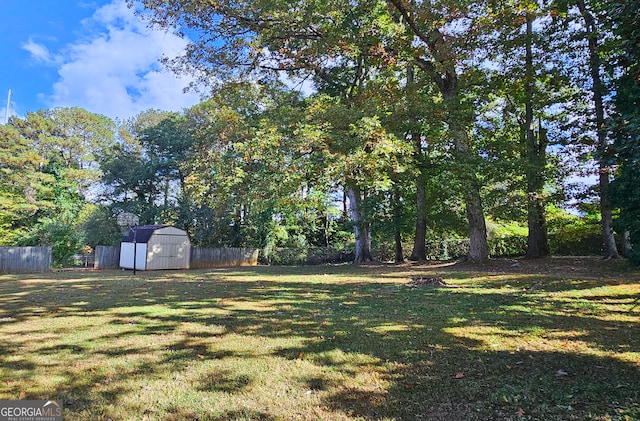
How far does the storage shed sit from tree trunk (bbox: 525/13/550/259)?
16548mm

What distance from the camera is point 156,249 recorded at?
62.1 feet

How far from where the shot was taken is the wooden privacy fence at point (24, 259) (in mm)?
16527

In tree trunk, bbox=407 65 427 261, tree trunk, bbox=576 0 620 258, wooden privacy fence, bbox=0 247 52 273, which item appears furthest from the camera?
wooden privacy fence, bbox=0 247 52 273

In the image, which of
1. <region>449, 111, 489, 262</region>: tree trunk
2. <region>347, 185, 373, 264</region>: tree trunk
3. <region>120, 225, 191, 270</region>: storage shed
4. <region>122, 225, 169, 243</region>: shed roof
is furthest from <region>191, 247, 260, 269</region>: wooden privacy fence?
<region>449, 111, 489, 262</region>: tree trunk

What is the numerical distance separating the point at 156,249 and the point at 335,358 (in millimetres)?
17605

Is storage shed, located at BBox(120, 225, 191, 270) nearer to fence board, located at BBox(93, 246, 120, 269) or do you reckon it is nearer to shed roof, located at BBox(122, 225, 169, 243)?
shed roof, located at BBox(122, 225, 169, 243)

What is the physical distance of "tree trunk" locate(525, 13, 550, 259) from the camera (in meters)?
12.3

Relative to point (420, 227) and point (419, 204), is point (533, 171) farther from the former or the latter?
point (420, 227)

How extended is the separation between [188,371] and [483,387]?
2.43 meters

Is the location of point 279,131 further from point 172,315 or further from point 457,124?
point 172,315

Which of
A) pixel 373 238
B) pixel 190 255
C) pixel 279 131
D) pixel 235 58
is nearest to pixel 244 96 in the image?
pixel 235 58

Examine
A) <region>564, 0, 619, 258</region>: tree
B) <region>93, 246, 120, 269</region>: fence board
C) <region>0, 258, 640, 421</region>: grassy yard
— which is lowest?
<region>0, 258, 640, 421</region>: grassy yard

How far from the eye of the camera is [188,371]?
10.6 ft

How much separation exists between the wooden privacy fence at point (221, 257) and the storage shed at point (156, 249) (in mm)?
779
